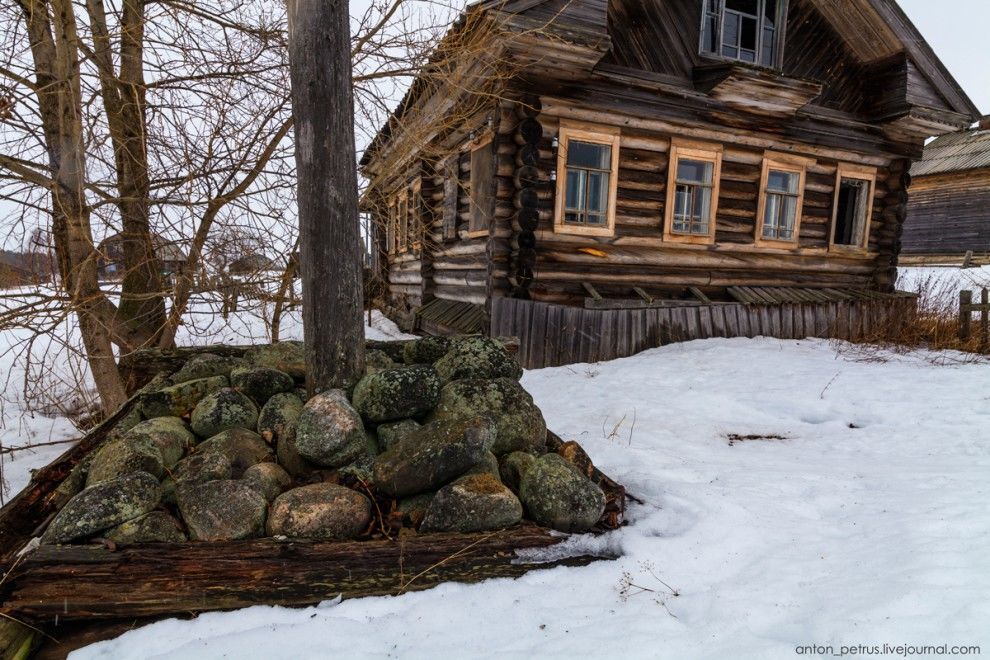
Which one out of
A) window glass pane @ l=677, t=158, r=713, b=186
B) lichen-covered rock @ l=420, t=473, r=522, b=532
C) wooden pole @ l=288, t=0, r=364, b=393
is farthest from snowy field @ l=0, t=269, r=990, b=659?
window glass pane @ l=677, t=158, r=713, b=186

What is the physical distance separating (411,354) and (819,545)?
103 inches

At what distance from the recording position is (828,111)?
30.6ft

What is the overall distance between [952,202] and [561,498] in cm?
2461

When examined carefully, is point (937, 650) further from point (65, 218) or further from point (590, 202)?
point (590, 202)

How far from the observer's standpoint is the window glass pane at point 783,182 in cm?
941

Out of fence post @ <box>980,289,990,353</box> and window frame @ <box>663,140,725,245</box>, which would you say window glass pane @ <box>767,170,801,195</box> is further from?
fence post @ <box>980,289,990,353</box>

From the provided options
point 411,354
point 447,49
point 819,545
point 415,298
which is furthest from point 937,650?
point 415,298

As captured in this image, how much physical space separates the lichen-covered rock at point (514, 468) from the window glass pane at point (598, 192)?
5.97 meters

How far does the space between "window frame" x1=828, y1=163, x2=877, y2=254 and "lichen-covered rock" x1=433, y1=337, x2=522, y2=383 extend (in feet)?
31.6

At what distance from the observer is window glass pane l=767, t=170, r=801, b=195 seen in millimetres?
9406

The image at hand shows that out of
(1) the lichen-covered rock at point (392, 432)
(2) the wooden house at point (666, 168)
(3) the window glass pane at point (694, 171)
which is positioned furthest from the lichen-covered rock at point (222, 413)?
(3) the window glass pane at point (694, 171)

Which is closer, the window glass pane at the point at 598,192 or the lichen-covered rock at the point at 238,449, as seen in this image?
the lichen-covered rock at the point at 238,449

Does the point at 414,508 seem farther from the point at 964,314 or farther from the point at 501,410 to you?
the point at 964,314

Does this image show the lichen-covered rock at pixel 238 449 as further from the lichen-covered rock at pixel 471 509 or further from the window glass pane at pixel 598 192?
the window glass pane at pixel 598 192
